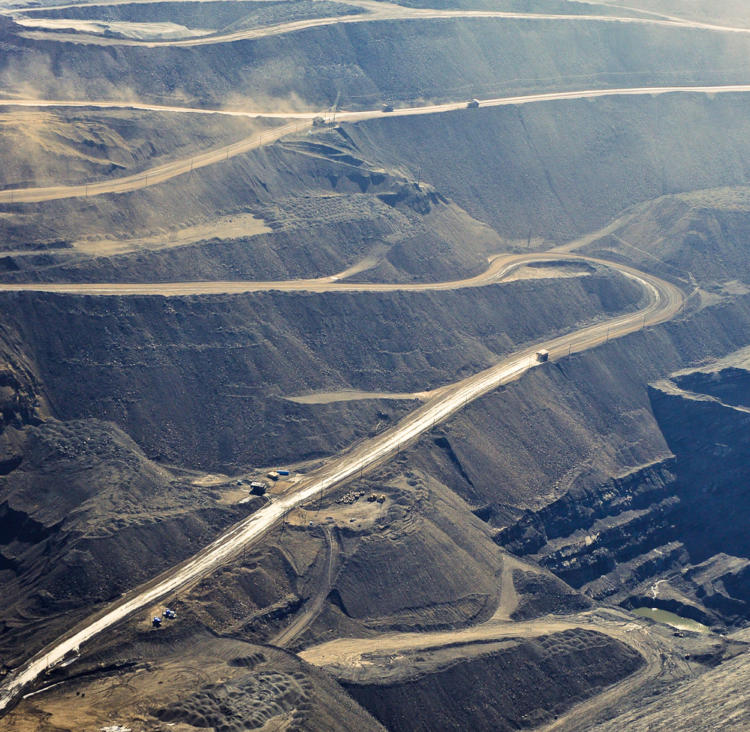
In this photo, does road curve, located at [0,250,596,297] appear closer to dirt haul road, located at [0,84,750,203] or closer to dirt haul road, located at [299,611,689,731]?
dirt haul road, located at [0,84,750,203]

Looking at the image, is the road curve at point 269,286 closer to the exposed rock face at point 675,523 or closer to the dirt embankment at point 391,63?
the exposed rock face at point 675,523

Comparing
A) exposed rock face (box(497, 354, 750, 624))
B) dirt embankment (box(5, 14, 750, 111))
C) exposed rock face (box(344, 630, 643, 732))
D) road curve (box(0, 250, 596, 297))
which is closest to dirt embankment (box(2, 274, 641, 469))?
road curve (box(0, 250, 596, 297))

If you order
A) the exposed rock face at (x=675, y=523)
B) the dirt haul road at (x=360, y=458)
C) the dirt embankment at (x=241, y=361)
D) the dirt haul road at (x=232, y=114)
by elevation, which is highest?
the dirt haul road at (x=232, y=114)

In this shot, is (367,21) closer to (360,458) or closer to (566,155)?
(566,155)

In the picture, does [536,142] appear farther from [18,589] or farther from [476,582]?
[18,589]

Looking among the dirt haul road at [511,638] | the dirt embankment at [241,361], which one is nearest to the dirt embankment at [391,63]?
the dirt embankment at [241,361]

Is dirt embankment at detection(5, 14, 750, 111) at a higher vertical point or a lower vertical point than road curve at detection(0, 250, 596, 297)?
higher

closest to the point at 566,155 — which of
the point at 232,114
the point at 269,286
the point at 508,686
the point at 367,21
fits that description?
the point at 367,21
